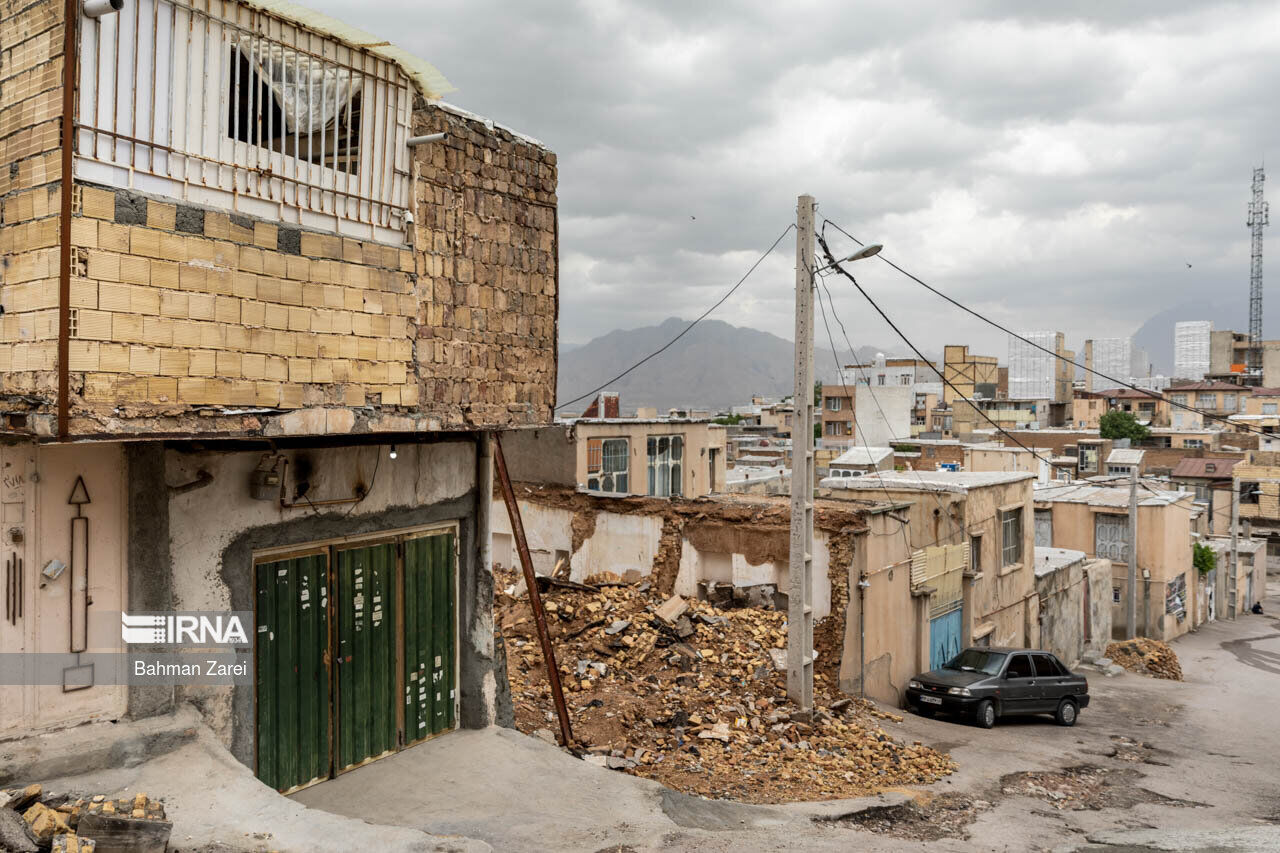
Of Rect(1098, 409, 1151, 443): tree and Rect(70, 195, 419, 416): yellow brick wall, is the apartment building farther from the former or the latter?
Rect(70, 195, 419, 416): yellow brick wall

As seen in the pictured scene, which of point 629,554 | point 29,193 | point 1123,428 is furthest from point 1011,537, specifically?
point 1123,428

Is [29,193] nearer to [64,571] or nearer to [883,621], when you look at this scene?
[64,571]

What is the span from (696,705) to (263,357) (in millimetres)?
9247

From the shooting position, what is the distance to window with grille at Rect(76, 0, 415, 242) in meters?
6.12

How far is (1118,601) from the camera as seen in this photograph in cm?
3997

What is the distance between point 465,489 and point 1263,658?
1558 inches

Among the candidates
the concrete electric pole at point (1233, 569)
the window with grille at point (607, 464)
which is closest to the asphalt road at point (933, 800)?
the window with grille at point (607, 464)

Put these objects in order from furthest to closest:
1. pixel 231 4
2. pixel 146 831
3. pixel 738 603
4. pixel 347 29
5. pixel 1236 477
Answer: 1. pixel 1236 477
2. pixel 738 603
3. pixel 347 29
4. pixel 231 4
5. pixel 146 831

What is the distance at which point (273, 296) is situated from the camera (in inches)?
278

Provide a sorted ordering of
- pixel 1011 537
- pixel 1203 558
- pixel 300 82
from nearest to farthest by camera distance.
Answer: pixel 300 82
pixel 1011 537
pixel 1203 558

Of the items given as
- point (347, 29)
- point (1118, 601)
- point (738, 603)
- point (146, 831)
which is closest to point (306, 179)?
point (347, 29)

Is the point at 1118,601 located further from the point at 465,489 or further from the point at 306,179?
the point at 306,179

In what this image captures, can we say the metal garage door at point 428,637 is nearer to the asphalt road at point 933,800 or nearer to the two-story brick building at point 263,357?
the two-story brick building at point 263,357

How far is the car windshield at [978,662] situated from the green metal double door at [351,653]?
1347 centimetres
